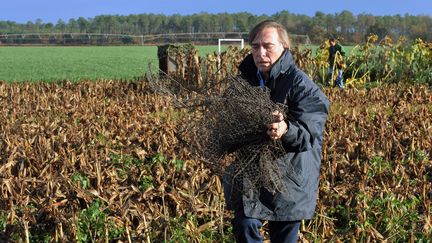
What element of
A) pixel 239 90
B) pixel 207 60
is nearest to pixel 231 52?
pixel 207 60

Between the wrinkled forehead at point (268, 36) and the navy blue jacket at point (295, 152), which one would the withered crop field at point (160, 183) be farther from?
the wrinkled forehead at point (268, 36)

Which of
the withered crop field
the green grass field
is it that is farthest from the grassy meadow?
the withered crop field

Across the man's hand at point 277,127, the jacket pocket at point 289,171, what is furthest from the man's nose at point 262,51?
the jacket pocket at point 289,171

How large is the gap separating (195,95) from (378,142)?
4.16 m

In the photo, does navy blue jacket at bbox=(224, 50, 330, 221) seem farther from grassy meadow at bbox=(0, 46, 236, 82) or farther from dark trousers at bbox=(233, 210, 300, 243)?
grassy meadow at bbox=(0, 46, 236, 82)

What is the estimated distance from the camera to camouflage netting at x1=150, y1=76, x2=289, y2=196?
133 inches

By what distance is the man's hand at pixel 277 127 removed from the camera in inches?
128

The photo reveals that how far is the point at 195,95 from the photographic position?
12.1 feet

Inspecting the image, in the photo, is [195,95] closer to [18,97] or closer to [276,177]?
[276,177]

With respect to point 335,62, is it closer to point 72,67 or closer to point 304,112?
point 304,112

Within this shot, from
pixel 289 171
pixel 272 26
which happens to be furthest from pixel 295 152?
pixel 272 26

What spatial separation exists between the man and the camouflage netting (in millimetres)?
68

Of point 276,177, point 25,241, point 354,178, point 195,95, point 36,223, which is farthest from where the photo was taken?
point 354,178

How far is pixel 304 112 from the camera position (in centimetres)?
339
